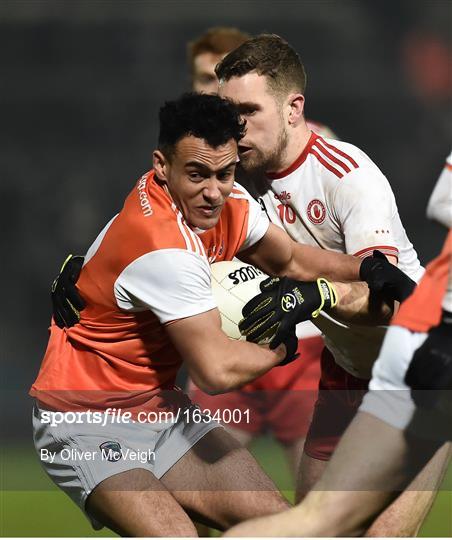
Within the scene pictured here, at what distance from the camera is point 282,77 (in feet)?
14.7

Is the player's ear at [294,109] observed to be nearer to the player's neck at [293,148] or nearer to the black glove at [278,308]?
the player's neck at [293,148]

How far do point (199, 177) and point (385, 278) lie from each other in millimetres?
788

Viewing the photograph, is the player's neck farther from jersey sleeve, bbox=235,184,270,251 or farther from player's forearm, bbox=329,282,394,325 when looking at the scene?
player's forearm, bbox=329,282,394,325

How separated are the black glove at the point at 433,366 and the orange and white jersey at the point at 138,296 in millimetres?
799

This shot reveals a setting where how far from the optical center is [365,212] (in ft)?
13.7

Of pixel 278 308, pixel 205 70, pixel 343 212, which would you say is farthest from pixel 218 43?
pixel 278 308

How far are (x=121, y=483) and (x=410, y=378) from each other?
1.15 metres

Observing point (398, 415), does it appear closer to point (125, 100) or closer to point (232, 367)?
point (232, 367)

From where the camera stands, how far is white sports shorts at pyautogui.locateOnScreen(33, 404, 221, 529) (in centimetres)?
381

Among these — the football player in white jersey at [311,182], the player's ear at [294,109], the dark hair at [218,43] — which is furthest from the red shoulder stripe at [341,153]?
the dark hair at [218,43]

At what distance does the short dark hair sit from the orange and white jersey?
570mm

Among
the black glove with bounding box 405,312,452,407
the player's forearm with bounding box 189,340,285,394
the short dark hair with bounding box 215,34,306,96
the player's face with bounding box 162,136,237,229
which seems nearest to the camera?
the black glove with bounding box 405,312,452,407

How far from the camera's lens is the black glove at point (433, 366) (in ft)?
10.4

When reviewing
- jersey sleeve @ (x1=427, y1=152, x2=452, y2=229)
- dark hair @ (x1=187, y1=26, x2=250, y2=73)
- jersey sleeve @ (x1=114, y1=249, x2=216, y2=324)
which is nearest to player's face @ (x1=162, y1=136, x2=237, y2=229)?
jersey sleeve @ (x1=114, y1=249, x2=216, y2=324)
